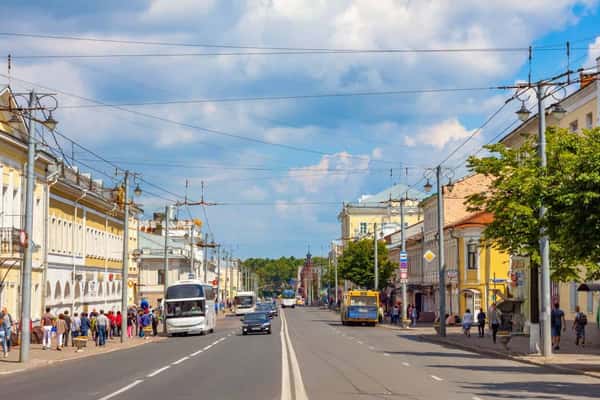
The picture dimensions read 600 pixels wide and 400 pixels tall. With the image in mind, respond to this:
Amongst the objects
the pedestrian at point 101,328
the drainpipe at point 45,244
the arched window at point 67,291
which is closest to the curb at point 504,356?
the pedestrian at point 101,328

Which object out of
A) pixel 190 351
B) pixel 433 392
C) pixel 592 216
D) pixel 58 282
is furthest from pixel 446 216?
pixel 433 392

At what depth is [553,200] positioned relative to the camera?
25.2 meters

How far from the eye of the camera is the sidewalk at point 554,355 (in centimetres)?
2658

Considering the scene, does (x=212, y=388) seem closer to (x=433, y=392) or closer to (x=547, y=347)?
(x=433, y=392)

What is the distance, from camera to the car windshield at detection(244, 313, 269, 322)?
51.8 m

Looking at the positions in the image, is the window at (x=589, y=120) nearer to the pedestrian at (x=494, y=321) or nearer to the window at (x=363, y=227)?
the pedestrian at (x=494, y=321)

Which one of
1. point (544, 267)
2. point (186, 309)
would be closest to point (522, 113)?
point (544, 267)

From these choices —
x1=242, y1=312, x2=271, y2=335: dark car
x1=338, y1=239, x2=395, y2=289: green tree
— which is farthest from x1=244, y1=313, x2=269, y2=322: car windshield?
x1=338, y1=239, x2=395, y2=289: green tree

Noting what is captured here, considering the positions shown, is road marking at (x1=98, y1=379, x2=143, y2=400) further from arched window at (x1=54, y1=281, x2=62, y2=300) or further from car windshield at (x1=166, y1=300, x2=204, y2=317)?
car windshield at (x1=166, y1=300, x2=204, y2=317)

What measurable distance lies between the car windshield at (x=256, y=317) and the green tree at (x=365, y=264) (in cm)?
4316

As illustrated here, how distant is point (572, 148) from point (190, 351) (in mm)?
16788

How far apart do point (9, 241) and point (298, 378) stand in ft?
62.4

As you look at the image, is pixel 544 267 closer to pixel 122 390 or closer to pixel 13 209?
pixel 122 390

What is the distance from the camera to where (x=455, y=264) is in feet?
228
